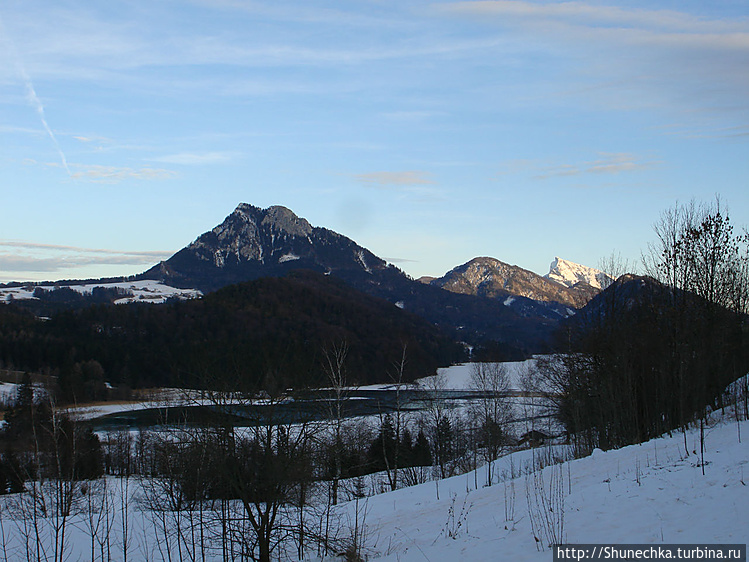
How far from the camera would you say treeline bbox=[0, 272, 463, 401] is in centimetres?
11219

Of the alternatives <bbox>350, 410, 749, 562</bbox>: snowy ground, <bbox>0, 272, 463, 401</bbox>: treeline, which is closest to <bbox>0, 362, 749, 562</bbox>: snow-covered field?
<bbox>350, 410, 749, 562</bbox>: snowy ground

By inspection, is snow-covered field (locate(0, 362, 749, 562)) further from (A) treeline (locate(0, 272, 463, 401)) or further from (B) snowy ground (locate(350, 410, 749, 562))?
(A) treeline (locate(0, 272, 463, 401))

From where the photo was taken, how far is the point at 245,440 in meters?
11.4

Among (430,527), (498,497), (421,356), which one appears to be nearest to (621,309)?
(498,497)

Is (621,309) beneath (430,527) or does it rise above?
above

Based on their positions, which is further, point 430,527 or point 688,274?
point 688,274

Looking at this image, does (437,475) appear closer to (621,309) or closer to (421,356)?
(621,309)

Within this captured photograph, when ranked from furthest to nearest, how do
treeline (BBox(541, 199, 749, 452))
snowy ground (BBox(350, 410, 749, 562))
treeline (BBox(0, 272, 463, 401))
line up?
1. treeline (BBox(0, 272, 463, 401))
2. treeline (BBox(541, 199, 749, 452))
3. snowy ground (BBox(350, 410, 749, 562))

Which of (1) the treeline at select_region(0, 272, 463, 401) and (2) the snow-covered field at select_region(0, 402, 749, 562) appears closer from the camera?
(2) the snow-covered field at select_region(0, 402, 749, 562)

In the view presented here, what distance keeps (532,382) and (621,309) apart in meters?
40.0

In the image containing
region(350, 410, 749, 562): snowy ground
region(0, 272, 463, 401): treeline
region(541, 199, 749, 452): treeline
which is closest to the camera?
region(350, 410, 749, 562): snowy ground

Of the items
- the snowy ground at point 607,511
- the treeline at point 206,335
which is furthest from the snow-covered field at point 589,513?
the treeline at point 206,335

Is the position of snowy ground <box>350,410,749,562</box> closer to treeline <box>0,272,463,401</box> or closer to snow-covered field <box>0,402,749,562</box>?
snow-covered field <box>0,402,749,562</box>

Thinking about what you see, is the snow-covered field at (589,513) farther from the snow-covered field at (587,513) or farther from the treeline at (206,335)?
the treeline at (206,335)
